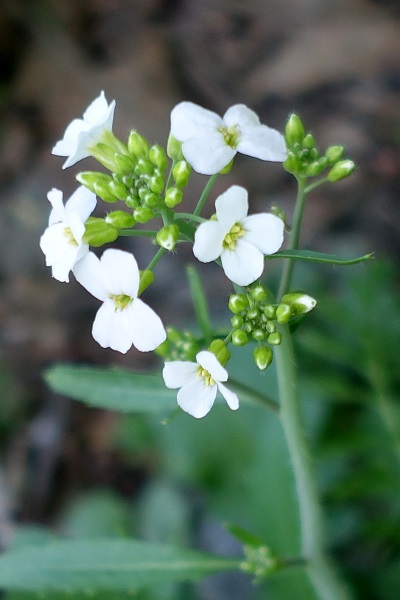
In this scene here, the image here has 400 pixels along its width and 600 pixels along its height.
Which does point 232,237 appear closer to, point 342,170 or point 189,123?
point 189,123

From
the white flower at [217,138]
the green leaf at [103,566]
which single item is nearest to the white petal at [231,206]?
the white flower at [217,138]

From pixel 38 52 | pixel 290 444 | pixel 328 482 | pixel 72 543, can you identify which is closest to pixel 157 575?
pixel 72 543

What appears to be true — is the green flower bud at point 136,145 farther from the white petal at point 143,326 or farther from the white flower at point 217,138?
the white petal at point 143,326

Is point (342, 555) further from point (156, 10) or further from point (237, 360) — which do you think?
point (156, 10)

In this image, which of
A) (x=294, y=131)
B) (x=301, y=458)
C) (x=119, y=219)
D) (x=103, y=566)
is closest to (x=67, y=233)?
(x=119, y=219)

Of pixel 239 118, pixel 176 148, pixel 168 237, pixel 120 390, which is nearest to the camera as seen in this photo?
pixel 168 237

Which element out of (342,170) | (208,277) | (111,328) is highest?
(208,277)

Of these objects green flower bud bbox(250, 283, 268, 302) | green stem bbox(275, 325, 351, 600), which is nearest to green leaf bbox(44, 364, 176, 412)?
green stem bbox(275, 325, 351, 600)

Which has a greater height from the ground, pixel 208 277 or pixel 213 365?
pixel 208 277
